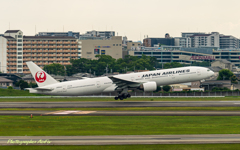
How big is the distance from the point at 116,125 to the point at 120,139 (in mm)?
7075

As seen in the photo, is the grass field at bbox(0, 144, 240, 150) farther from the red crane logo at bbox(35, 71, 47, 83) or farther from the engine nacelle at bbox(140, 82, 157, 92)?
the red crane logo at bbox(35, 71, 47, 83)

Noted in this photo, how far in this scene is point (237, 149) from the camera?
2473 cm

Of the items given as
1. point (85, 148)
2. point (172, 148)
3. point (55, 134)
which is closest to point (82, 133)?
point (55, 134)

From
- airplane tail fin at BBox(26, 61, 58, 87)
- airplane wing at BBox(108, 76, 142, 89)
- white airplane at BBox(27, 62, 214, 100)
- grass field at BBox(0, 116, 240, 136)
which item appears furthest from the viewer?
airplane tail fin at BBox(26, 61, 58, 87)

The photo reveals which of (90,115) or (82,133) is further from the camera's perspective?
(90,115)

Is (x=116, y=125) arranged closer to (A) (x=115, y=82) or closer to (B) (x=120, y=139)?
(B) (x=120, y=139)

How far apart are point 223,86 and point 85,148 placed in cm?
9034

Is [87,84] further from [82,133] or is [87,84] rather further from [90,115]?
[82,133]

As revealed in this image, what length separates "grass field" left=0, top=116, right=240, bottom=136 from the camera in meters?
31.3

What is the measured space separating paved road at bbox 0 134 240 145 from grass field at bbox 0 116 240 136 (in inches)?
70.8

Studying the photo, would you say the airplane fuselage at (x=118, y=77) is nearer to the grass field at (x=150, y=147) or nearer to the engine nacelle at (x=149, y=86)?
the engine nacelle at (x=149, y=86)

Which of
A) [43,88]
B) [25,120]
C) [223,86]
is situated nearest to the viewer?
[25,120]

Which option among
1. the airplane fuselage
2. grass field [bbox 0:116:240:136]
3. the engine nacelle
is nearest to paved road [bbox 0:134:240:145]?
grass field [bbox 0:116:240:136]

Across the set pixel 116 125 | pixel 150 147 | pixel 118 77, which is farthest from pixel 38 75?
pixel 150 147
